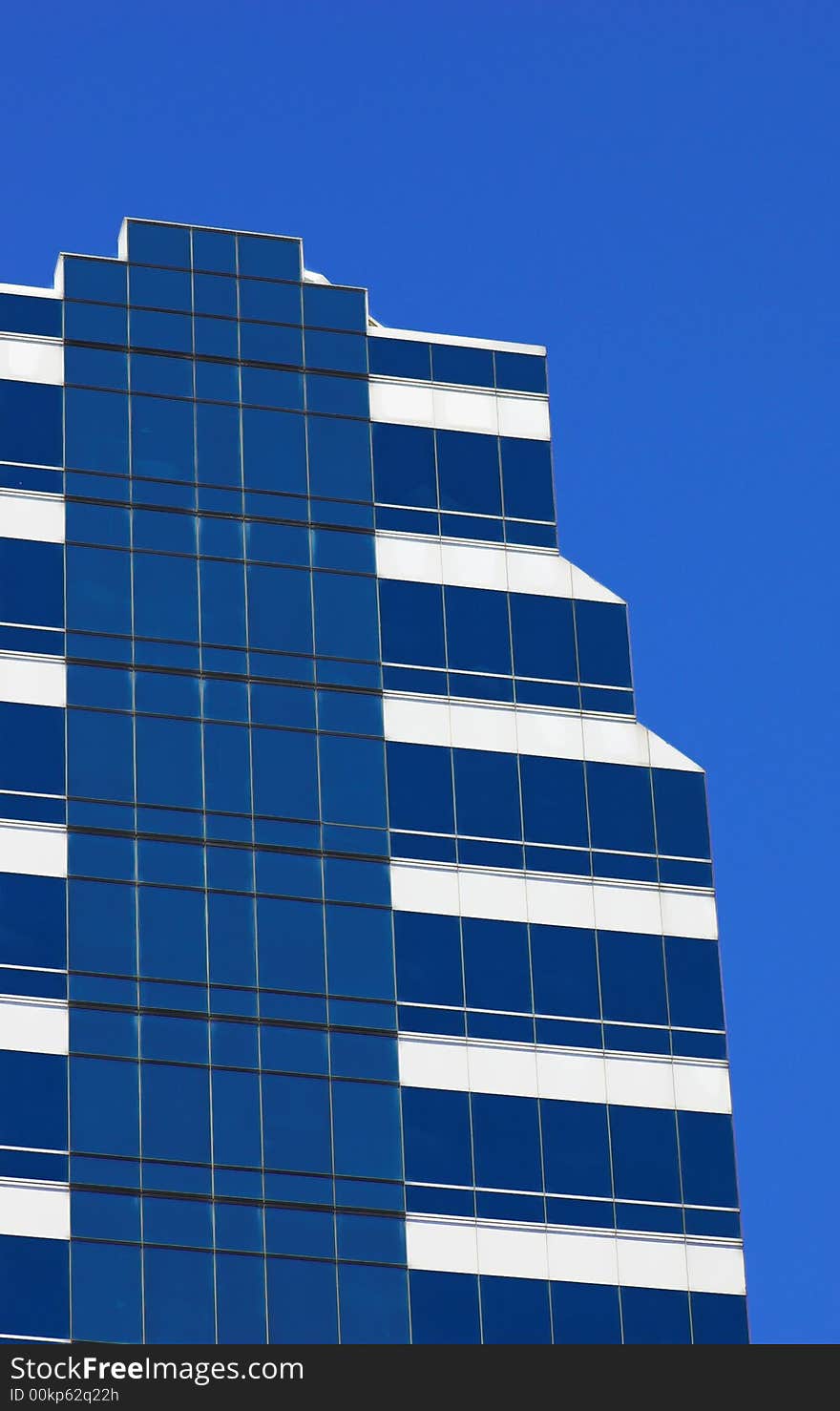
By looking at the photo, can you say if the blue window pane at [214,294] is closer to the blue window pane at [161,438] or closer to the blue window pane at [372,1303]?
the blue window pane at [161,438]

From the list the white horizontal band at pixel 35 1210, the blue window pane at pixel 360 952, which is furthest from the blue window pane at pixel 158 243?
the white horizontal band at pixel 35 1210

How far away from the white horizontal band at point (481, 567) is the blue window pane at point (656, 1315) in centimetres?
1852

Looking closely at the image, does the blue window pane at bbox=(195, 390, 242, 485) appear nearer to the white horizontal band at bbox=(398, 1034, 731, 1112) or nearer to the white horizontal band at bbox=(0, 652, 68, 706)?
the white horizontal band at bbox=(0, 652, 68, 706)

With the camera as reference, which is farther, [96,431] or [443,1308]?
[96,431]

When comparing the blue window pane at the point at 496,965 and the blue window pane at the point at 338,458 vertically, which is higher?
the blue window pane at the point at 338,458

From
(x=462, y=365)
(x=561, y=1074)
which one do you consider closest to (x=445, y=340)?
(x=462, y=365)

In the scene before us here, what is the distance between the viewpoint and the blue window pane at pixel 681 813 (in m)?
83.3

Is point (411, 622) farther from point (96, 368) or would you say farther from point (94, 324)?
point (94, 324)

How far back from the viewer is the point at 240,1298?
74.2 metres

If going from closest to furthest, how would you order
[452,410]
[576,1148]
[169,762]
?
[576,1148]
[169,762]
[452,410]

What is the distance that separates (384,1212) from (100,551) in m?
18.2

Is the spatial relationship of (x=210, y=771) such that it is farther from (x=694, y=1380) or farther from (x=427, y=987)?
(x=694, y=1380)

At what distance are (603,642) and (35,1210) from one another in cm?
2176

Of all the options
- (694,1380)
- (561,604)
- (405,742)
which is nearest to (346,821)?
(405,742)
